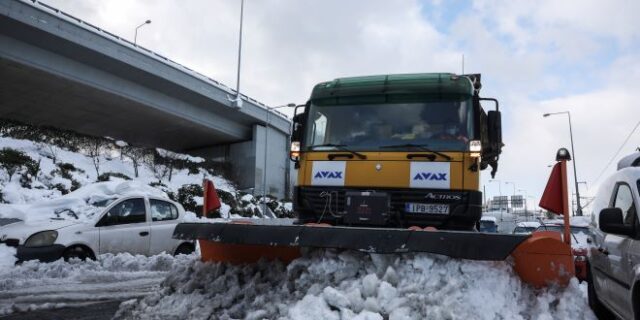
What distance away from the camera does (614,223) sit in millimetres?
4695

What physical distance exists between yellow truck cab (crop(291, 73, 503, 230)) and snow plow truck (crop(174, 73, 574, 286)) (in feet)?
0.04

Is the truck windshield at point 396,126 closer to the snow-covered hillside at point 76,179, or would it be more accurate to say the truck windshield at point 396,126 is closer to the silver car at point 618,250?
the silver car at point 618,250

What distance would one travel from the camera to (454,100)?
6.61 meters

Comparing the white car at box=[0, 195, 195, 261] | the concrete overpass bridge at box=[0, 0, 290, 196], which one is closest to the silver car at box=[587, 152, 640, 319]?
the white car at box=[0, 195, 195, 261]

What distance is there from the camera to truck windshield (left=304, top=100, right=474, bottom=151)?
6.39m

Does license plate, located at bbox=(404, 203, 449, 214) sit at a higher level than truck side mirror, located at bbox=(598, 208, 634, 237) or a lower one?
higher

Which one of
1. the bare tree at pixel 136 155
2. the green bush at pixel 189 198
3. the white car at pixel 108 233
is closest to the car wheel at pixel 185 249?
the white car at pixel 108 233

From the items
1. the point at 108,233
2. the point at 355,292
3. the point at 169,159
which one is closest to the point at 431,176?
the point at 355,292

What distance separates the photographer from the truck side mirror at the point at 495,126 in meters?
6.68

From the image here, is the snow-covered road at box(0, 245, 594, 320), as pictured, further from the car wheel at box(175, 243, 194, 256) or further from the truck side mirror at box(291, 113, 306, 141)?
the car wheel at box(175, 243, 194, 256)

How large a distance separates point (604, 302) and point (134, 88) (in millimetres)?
26191

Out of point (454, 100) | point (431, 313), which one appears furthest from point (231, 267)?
point (454, 100)

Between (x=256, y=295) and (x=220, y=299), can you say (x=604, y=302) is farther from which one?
(x=220, y=299)

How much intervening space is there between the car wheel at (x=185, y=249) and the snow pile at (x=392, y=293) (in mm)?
6478
